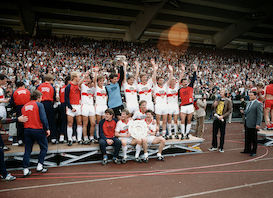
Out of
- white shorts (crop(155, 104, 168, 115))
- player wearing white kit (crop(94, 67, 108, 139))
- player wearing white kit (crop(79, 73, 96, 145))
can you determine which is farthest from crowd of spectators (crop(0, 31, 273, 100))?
white shorts (crop(155, 104, 168, 115))

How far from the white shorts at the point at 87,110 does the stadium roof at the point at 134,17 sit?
16785 mm

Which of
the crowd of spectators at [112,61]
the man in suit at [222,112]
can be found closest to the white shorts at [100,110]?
the man in suit at [222,112]

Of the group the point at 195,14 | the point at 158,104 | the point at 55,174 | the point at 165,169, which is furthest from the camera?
the point at 195,14

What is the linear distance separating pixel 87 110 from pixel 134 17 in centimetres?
2114

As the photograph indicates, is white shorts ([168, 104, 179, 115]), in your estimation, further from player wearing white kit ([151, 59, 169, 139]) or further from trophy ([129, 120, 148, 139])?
trophy ([129, 120, 148, 139])

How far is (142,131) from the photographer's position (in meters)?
5.45

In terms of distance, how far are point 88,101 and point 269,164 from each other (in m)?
5.41

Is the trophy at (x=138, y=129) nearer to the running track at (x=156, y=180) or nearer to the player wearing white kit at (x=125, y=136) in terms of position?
the player wearing white kit at (x=125, y=136)

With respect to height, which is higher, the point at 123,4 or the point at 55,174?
the point at 123,4

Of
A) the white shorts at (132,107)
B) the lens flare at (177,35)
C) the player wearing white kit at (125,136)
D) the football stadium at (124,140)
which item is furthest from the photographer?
the lens flare at (177,35)

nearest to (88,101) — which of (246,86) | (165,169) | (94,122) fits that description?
(94,122)

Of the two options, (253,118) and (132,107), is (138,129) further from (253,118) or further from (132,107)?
(253,118)

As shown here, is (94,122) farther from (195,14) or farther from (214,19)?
(214,19)

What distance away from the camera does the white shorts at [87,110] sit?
5.47 metres
